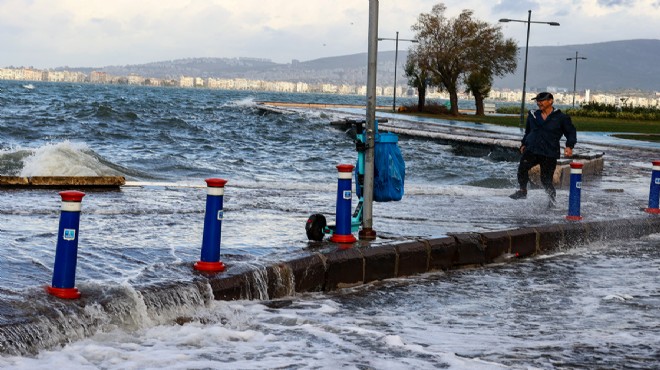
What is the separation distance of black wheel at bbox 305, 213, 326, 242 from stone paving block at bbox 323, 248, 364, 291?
0.69 m

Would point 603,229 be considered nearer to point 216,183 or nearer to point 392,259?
point 392,259

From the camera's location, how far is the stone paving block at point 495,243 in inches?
416

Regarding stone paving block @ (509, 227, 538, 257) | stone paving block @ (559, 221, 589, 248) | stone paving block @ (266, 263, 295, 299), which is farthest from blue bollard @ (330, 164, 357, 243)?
stone paving block @ (559, 221, 589, 248)

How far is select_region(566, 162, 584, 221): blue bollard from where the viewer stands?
12.9 metres

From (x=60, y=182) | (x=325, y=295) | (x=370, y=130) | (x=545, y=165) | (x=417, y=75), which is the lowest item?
(x=325, y=295)

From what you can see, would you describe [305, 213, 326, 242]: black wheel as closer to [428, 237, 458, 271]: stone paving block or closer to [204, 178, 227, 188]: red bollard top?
[428, 237, 458, 271]: stone paving block

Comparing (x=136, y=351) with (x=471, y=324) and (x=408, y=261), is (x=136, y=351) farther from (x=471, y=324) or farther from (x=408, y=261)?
(x=408, y=261)

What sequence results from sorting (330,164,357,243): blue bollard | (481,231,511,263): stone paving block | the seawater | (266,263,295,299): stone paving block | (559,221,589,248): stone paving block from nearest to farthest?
the seawater → (266,263,295,299): stone paving block → (330,164,357,243): blue bollard → (481,231,511,263): stone paving block → (559,221,589,248): stone paving block

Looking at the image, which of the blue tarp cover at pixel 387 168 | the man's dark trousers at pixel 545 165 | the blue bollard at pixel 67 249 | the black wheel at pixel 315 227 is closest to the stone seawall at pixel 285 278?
the blue bollard at pixel 67 249

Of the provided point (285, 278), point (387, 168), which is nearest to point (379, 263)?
point (387, 168)

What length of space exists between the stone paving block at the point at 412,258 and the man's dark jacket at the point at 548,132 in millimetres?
5041

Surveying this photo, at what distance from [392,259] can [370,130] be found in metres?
1.38

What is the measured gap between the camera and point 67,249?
6652 millimetres

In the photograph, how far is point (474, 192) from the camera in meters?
17.1
